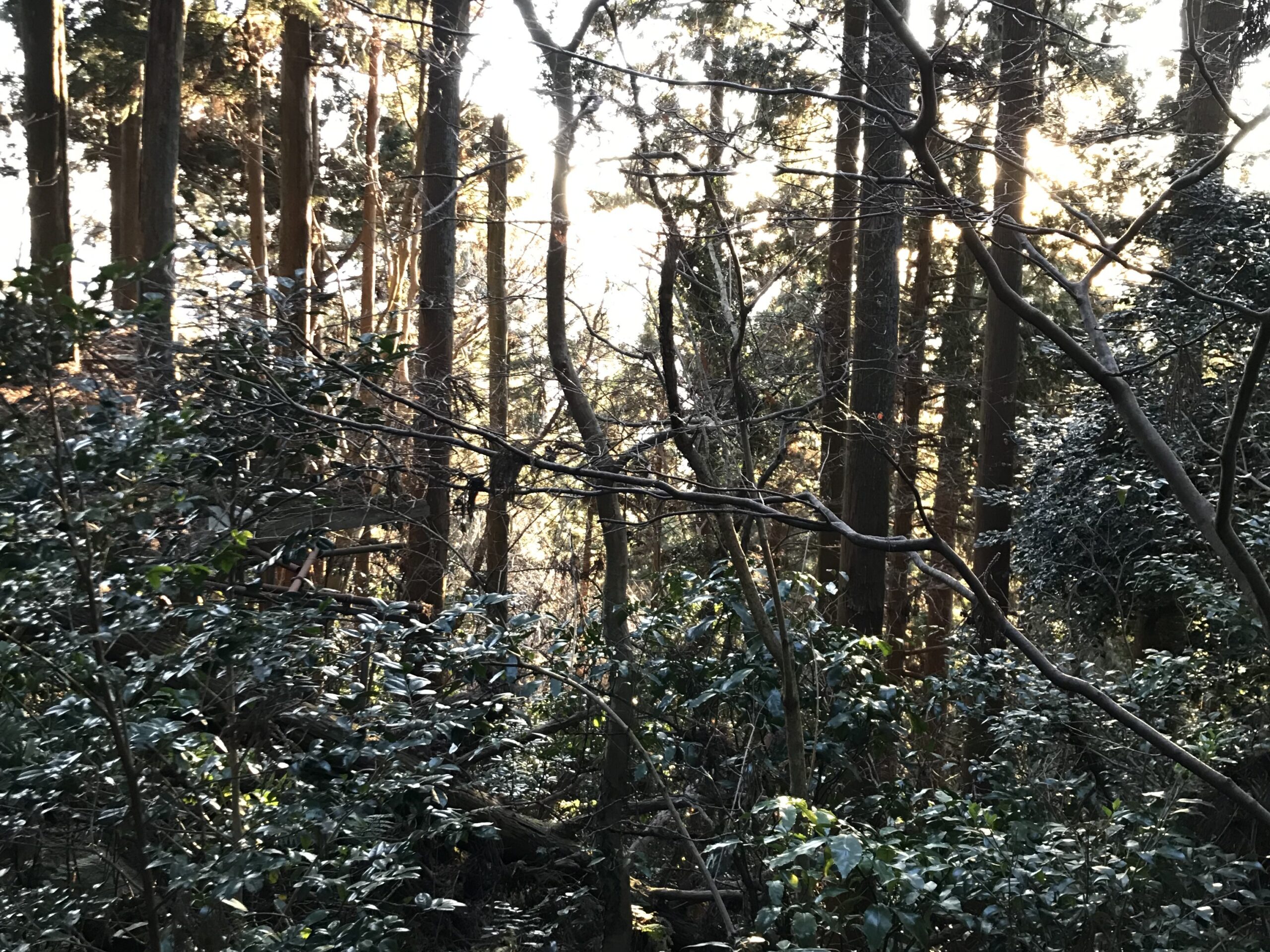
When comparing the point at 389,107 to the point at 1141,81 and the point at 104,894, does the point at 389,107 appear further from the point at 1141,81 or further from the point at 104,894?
the point at 104,894

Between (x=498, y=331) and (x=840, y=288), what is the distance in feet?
12.8

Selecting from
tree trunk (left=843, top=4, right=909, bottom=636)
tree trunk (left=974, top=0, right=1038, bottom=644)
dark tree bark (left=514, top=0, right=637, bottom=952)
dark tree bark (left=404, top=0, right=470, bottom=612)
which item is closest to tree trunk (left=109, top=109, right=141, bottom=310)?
dark tree bark (left=404, top=0, right=470, bottom=612)

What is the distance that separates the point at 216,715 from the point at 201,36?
11.6m

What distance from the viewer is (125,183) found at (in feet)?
47.5

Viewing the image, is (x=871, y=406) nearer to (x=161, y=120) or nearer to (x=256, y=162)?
(x=161, y=120)

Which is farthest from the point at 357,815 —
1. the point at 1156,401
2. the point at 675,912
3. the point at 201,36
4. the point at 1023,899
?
the point at 201,36

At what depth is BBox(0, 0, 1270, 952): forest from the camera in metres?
2.83

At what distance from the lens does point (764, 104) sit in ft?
21.9

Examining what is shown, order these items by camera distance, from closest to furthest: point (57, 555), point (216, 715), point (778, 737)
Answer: point (57, 555)
point (216, 715)
point (778, 737)

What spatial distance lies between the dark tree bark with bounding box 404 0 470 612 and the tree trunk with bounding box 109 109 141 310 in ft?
23.9

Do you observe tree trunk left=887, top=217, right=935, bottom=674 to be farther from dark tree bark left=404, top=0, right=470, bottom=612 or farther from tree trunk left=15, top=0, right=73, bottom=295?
tree trunk left=15, top=0, right=73, bottom=295

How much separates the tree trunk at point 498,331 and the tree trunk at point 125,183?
5234mm

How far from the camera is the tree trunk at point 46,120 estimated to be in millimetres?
9070

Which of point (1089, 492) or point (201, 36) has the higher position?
point (201, 36)
